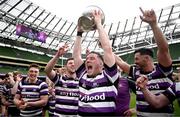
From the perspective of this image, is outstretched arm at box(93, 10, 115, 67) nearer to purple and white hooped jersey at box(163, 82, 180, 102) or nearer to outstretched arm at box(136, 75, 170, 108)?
outstretched arm at box(136, 75, 170, 108)

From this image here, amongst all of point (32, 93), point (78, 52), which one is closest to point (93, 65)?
point (78, 52)

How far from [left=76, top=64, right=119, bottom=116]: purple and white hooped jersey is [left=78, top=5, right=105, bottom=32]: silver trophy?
2.23 ft

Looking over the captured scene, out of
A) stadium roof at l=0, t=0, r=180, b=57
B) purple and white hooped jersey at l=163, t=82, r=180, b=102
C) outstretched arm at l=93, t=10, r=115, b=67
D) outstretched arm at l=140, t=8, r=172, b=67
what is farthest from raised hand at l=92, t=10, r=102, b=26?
stadium roof at l=0, t=0, r=180, b=57

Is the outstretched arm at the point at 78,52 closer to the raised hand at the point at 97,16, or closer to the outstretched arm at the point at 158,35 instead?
the raised hand at the point at 97,16

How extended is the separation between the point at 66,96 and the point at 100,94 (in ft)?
5.41

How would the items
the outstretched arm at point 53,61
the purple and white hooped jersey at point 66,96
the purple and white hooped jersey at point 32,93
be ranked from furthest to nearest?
the purple and white hooped jersey at point 32,93 → the purple and white hooped jersey at point 66,96 → the outstretched arm at point 53,61

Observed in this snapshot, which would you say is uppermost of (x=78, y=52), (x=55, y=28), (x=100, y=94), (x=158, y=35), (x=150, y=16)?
(x=55, y=28)

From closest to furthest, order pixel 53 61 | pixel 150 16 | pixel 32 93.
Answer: pixel 150 16 → pixel 53 61 → pixel 32 93

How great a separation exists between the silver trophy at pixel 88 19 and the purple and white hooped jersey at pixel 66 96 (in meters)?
1.32

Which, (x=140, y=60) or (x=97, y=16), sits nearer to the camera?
(x=97, y=16)

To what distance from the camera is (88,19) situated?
3273 millimetres

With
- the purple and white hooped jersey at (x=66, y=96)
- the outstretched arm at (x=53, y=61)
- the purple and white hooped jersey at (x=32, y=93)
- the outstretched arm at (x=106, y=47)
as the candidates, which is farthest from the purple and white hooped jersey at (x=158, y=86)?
the purple and white hooped jersey at (x=32, y=93)

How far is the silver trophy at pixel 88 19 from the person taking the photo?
3273mm

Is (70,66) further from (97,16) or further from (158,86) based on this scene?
(158,86)
